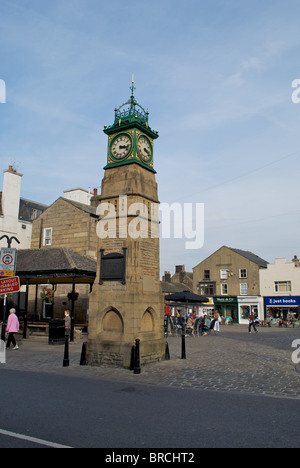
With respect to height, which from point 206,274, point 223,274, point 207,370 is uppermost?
point 206,274

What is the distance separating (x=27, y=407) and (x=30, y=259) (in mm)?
16420

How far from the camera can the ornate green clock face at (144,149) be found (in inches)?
496

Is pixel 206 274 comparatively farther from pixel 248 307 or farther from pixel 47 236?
pixel 47 236

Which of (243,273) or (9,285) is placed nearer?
(9,285)

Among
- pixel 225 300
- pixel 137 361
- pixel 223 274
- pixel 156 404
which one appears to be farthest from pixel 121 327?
pixel 223 274

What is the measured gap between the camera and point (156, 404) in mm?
6746

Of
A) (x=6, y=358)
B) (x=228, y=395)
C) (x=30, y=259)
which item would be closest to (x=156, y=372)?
(x=228, y=395)

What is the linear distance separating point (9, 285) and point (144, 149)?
663cm

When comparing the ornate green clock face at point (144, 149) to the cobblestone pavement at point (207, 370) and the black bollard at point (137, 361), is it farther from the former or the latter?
the cobblestone pavement at point (207, 370)

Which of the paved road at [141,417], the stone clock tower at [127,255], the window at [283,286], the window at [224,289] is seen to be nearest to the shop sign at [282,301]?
the window at [283,286]

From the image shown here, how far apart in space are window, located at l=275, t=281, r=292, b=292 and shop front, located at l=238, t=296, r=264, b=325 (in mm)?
2581

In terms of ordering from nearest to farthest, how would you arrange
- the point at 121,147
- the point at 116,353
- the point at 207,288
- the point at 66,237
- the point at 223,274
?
the point at 116,353, the point at 121,147, the point at 66,237, the point at 223,274, the point at 207,288

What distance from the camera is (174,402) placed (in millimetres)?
6883
